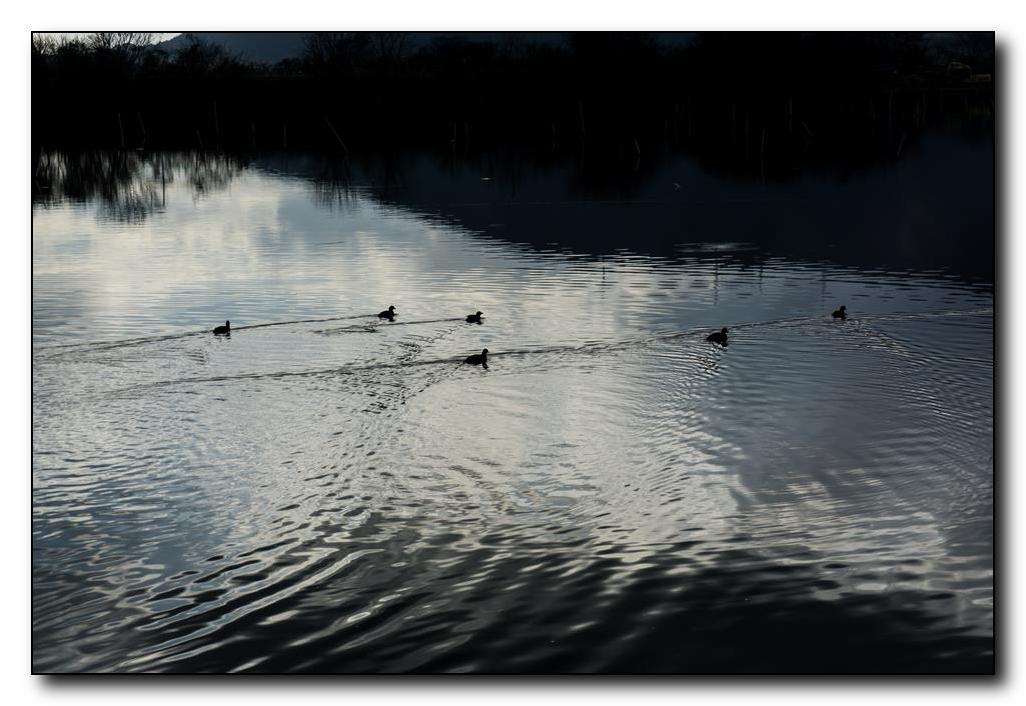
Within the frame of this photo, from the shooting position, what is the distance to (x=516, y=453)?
11438 millimetres

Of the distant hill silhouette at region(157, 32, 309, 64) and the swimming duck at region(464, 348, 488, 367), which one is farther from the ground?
the distant hill silhouette at region(157, 32, 309, 64)

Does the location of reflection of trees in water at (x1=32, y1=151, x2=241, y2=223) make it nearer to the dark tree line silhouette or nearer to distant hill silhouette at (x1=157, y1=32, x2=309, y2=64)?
the dark tree line silhouette

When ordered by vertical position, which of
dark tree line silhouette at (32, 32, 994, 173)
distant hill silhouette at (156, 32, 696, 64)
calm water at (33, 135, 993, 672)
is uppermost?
dark tree line silhouette at (32, 32, 994, 173)

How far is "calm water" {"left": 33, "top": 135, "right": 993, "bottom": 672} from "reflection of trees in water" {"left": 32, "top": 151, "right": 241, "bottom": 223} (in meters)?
1.55

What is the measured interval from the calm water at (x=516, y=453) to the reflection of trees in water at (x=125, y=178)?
5.09 ft

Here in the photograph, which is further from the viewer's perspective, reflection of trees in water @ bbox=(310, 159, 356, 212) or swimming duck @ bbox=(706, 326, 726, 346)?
reflection of trees in water @ bbox=(310, 159, 356, 212)

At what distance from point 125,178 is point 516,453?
26218 millimetres

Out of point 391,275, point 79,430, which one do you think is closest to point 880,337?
point 391,275

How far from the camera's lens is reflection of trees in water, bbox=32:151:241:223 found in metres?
25.8

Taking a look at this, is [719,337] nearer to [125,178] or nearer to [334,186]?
[334,186]

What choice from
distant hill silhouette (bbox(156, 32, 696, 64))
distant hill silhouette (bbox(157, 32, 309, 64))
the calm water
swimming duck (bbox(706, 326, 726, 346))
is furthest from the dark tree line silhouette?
swimming duck (bbox(706, 326, 726, 346))
